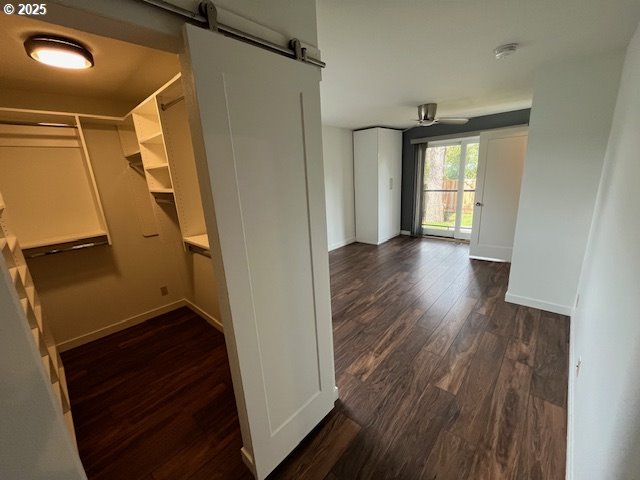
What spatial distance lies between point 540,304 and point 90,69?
4.38 meters

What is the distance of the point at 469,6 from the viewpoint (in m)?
1.32

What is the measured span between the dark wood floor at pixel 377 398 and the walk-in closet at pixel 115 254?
0.02 m

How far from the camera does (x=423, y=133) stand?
5.10 metres

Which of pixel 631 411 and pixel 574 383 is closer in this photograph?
pixel 631 411

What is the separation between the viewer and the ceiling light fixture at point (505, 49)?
5.74ft

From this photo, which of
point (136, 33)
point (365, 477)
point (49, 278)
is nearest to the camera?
A: point (136, 33)

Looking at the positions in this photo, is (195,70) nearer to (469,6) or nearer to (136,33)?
(136,33)

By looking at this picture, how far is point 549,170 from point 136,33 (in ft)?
10.2

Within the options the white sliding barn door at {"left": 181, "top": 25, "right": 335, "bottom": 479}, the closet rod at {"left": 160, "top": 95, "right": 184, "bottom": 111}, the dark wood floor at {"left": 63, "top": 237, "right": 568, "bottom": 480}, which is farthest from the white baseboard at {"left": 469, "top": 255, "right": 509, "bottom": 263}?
the closet rod at {"left": 160, "top": 95, "right": 184, "bottom": 111}

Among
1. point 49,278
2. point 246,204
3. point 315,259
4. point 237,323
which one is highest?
point 246,204

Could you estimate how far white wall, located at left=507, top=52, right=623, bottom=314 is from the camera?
2.06m

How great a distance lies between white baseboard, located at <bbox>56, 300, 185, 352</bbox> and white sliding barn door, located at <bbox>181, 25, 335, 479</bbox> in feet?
7.06

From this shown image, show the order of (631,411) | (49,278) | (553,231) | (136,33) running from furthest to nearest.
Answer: (553,231) → (49,278) → (136,33) → (631,411)

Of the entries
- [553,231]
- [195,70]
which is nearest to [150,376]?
[195,70]
